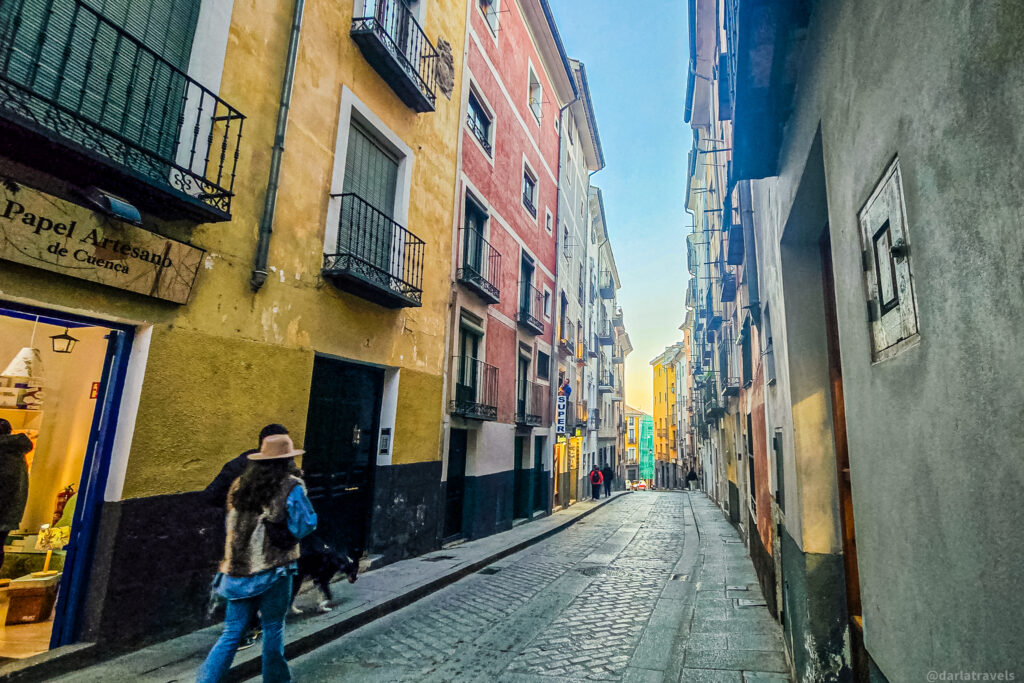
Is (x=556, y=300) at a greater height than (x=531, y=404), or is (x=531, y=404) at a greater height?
(x=556, y=300)

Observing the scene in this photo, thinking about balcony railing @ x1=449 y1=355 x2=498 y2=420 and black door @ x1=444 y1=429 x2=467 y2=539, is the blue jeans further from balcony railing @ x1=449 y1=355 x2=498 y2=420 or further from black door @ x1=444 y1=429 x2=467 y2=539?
black door @ x1=444 y1=429 x2=467 y2=539

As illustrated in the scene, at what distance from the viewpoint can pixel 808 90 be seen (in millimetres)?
3422

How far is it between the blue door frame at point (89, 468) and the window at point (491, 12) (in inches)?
482

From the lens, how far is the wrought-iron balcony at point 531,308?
50.1 ft

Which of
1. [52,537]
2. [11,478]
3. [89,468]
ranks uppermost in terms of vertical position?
[89,468]

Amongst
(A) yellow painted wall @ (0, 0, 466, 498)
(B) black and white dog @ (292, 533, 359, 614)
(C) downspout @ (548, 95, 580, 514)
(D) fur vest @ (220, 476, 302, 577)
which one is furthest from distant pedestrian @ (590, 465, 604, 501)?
(D) fur vest @ (220, 476, 302, 577)

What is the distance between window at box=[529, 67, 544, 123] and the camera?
677 inches

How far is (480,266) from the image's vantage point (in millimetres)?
12703

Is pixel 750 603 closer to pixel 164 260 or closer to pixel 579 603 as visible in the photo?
pixel 579 603

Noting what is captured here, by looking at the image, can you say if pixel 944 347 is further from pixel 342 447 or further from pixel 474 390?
pixel 474 390

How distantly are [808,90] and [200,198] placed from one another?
216 inches

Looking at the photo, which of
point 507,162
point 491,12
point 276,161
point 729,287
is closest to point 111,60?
point 276,161

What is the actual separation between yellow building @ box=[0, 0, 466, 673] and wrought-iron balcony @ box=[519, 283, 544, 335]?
23.0 ft

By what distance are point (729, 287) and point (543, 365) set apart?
6697 millimetres
